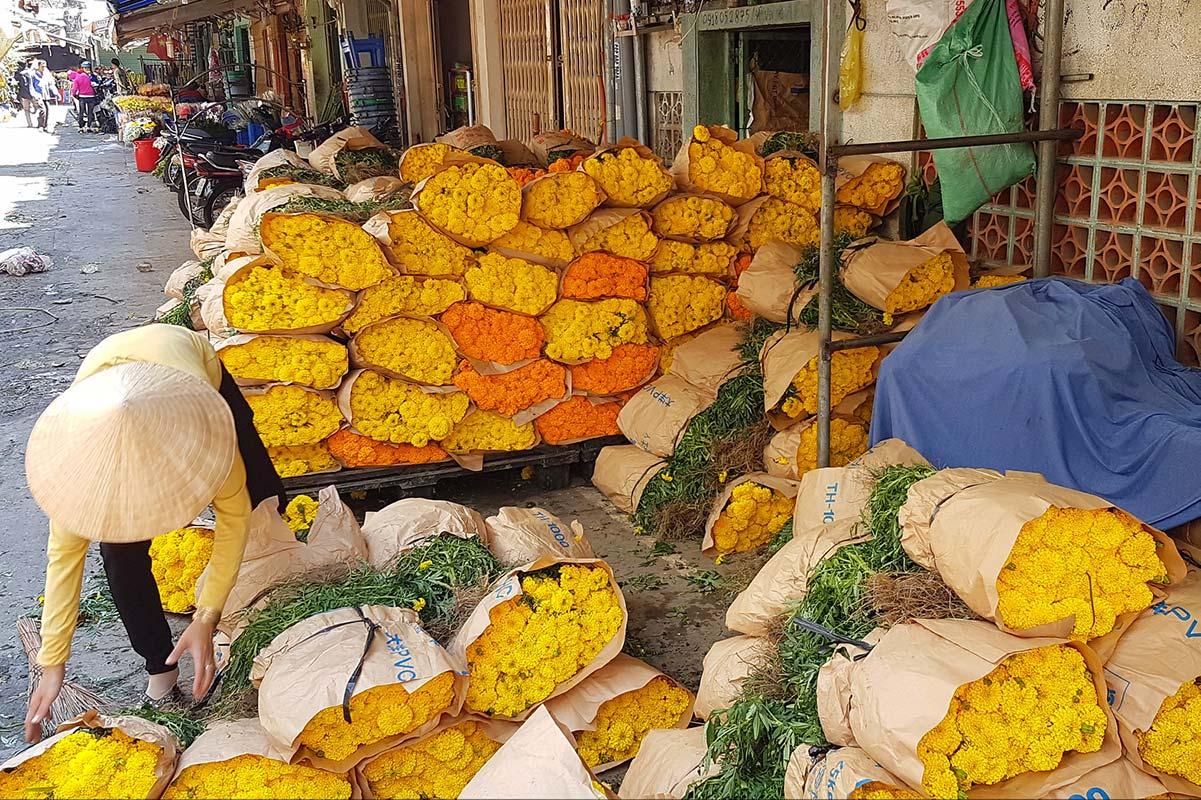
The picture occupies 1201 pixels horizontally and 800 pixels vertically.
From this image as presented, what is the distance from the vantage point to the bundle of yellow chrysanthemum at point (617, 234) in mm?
4883

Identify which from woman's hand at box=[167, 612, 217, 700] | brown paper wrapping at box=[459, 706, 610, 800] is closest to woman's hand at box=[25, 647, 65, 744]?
woman's hand at box=[167, 612, 217, 700]

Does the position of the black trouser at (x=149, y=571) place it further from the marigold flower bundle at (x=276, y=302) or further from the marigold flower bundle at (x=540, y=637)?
the marigold flower bundle at (x=276, y=302)

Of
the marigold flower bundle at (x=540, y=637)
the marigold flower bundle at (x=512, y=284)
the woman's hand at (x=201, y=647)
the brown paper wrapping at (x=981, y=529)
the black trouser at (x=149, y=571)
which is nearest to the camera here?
the brown paper wrapping at (x=981, y=529)

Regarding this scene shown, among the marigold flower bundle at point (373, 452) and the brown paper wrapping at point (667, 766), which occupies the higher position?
the marigold flower bundle at point (373, 452)

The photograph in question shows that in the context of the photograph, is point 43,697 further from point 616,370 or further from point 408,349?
point 616,370

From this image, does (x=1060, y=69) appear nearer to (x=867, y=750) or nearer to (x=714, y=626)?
(x=714, y=626)

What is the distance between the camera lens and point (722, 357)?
4.92 metres

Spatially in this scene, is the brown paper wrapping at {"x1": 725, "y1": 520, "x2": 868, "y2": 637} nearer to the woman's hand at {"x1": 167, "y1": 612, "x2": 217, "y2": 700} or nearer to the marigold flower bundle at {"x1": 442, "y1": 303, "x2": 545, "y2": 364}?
the woman's hand at {"x1": 167, "y1": 612, "x2": 217, "y2": 700}

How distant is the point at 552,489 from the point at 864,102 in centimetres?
256

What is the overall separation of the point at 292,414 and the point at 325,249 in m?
0.75

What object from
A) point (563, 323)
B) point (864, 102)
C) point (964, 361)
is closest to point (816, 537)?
point (964, 361)

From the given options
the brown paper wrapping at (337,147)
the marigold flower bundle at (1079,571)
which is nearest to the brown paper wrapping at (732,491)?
Result: the marigold flower bundle at (1079,571)

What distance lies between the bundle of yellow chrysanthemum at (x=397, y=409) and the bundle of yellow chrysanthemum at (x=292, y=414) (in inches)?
3.6

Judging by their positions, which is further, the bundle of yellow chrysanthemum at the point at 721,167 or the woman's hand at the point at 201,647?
the bundle of yellow chrysanthemum at the point at 721,167
